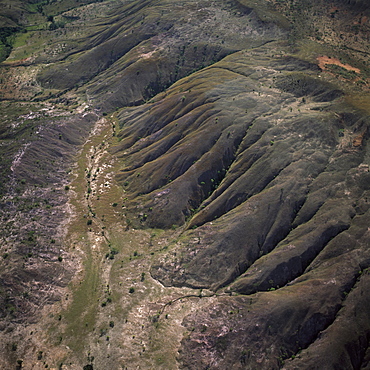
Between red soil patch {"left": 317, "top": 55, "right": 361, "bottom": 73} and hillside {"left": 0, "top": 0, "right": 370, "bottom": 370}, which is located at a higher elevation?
red soil patch {"left": 317, "top": 55, "right": 361, "bottom": 73}

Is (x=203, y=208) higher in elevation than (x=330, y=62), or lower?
lower

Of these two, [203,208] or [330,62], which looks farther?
[330,62]

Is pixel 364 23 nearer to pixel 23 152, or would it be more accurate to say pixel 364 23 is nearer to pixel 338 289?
pixel 338 289

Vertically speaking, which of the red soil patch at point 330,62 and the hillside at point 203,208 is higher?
the red soil patch at point 330,62

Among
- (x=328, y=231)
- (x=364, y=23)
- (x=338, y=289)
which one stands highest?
(x=364, y=23)

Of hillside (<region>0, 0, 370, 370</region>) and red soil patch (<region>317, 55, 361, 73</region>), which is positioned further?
red soil patch (<region>317, 55, 361, 73</region>)

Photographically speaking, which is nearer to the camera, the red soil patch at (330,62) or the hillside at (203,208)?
the hillside at (203,208)

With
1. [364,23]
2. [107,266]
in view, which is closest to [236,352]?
[107,266]

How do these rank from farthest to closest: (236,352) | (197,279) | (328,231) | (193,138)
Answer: (193,138) < (197,279) < (328,231) < (236,352)
